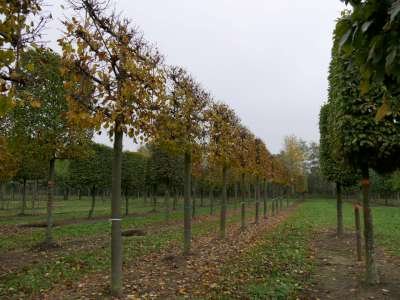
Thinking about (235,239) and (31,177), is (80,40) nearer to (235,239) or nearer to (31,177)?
(235,239)

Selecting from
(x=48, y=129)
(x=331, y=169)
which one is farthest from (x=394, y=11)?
(x=331, y=169)

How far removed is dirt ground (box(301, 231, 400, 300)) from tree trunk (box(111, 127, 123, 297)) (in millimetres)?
3510

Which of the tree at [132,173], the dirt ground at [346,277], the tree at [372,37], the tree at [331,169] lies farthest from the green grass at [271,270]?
the tree at [132,173]

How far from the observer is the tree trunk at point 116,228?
7.39 metres

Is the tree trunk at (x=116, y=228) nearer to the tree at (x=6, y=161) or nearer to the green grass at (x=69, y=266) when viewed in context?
the green grass at (x=69, y=266)

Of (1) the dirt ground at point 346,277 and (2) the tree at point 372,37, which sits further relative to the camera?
(1) the dirt ground at point 346,277

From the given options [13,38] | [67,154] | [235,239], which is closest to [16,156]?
[67,154]

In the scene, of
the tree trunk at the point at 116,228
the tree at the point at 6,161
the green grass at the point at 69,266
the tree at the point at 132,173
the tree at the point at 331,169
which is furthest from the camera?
the tree at the point at 132,173

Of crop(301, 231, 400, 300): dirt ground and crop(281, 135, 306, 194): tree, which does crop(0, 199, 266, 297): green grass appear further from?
crop(281, 135, 306, 194): tree

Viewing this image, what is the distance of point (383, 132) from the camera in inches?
295

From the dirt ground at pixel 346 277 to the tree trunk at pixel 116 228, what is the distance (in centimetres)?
351

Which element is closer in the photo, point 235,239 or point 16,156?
point 235,239

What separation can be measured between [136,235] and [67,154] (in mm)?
4913

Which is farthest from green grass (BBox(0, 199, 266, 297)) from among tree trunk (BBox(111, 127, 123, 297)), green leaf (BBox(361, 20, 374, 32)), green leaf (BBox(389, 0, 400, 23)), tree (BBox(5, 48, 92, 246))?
green leaf (BBox(389, 0, 400, 23))
